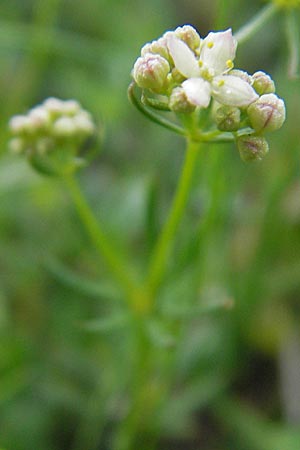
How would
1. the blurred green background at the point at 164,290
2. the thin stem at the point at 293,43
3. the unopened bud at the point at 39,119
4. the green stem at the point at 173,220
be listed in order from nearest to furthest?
the green stem at the point at 173,220
the thin stem at the point at 293,43
the unopened bud at the point at 39,119
the blurred green background at the point at 164,290

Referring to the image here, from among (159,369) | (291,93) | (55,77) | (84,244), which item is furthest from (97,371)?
(55,77)

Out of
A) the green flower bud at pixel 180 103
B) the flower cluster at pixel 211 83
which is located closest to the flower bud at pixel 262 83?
the flower cluster at pixel 211 83

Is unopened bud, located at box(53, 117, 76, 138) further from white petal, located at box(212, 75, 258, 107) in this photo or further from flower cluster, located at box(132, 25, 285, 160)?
white petal, located at box(212, 75, 258, 107)

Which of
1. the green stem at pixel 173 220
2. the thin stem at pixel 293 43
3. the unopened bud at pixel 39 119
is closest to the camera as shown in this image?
the green stem at pixel 173 220

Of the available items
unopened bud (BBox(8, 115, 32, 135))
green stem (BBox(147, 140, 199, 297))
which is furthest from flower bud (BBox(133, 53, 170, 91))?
unopened bud (BBox(8, 115, 32, 135))

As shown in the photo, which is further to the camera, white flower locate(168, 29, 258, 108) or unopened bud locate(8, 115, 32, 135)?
unopened bud locate(8, 115, 32, 135)

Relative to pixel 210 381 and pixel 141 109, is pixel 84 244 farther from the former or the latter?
pixel 141 109

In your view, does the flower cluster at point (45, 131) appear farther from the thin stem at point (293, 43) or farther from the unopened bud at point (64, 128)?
the thin stem at point (293, 43)
